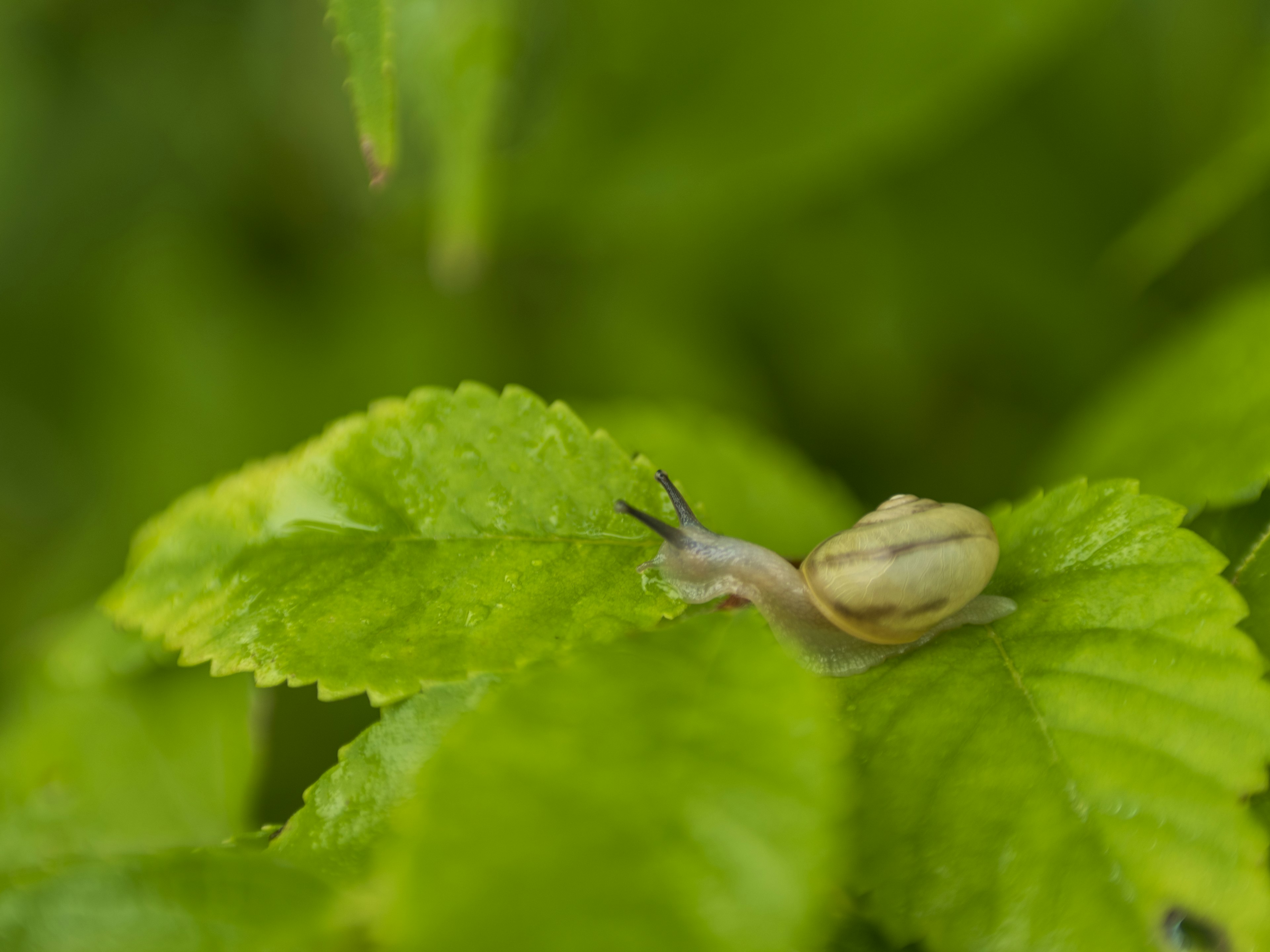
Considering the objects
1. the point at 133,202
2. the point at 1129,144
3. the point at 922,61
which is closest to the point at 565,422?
the point at 922,61

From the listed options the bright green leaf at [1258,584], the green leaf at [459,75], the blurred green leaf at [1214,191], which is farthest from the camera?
the blurred green leaf at [1214,191]

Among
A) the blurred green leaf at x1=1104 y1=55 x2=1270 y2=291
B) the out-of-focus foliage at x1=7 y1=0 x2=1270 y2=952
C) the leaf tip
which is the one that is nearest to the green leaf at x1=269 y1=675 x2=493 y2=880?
the out-of-focus foliage at x1=7 y1=0 x2=1270 y2=952

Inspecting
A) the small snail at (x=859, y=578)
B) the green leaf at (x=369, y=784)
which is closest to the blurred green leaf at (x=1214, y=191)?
the small snail at (x=859, y=578)

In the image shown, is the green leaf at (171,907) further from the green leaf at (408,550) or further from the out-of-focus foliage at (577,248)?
the out-of-focus foliage at (577,248)

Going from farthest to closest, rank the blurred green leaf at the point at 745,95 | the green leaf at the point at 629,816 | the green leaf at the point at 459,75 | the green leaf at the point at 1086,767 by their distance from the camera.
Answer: the blurred green leaf at the point at 745,95 → the green leaf at the point at 459,75 → the green leaf at the point at 1086,767 → the green leaf at the point at 629,816

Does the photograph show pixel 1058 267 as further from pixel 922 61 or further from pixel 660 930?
pixel 660 930

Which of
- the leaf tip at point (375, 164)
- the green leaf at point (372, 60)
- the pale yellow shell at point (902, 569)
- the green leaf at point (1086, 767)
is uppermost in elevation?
the green leaf at point (372, 60)
